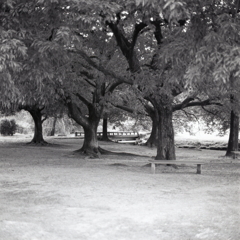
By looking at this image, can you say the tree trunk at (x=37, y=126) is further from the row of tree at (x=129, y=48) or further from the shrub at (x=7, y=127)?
the shrub at (x=7, y=127)

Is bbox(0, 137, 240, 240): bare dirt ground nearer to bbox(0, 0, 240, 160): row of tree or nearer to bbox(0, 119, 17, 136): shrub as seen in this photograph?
bbox(0, 0, 240, 160): row of tree

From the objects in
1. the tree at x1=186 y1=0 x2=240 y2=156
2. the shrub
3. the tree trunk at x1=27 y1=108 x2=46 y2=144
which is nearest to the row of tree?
the tree at x1=186 y1=0 x2=240 y2=156

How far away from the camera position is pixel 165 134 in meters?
18.0

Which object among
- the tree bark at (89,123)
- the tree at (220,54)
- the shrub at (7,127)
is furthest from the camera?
the shrub at (7,127)

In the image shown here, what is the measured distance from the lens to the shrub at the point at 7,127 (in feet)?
168

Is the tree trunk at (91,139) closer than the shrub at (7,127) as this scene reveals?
Yes

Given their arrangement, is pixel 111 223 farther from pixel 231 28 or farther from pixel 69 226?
pixel 231 28

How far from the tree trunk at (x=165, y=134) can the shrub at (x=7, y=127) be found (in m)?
36.5

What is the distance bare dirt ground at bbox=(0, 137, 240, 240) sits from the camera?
21.0 ft

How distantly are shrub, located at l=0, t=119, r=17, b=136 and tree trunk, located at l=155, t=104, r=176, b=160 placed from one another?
3653 cm

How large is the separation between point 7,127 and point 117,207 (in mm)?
45629

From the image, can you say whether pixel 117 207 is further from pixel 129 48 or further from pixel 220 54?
pixel 129 48

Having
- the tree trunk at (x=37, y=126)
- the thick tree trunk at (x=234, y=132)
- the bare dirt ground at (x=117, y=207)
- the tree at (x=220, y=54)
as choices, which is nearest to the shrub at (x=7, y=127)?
the tree trunk at (x=37, y=126)

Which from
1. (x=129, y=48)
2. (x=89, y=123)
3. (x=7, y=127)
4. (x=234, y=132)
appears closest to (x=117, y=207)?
(x=129, y=48)
